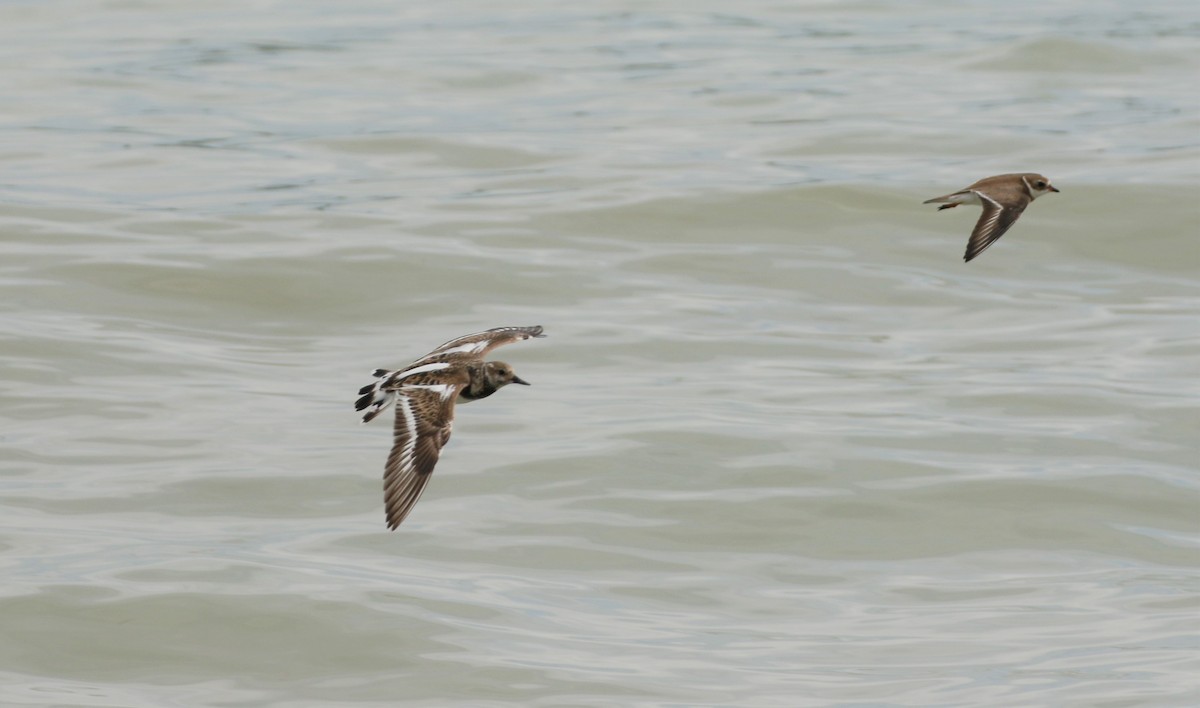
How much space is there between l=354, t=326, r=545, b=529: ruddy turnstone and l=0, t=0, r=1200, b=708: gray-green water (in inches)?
47.6

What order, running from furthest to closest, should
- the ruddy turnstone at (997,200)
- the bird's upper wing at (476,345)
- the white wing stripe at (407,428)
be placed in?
the ruddy turnstone at (997,200)
the bird's upper wing at (476,345)
the white wing stripe at (407,428)

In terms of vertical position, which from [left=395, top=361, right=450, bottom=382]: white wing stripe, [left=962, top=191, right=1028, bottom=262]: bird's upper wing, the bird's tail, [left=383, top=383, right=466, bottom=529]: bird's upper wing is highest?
[left=962, top=191, right=1028, bottom=262]: bird's upper wing

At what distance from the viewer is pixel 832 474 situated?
1068 centimetres

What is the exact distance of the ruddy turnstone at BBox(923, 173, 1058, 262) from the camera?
28.3ft

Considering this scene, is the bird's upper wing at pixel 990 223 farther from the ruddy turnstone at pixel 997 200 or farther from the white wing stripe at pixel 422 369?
the white wing stripe at pixel 422 369

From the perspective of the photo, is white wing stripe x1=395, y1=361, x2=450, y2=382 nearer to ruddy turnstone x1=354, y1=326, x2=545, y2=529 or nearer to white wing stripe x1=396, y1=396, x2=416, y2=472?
ruddy turnstone x1=354, y1=326, x2=545, y2=529

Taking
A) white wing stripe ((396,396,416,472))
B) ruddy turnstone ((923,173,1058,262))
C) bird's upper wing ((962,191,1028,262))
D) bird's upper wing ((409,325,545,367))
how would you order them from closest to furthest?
1. white wing stripe ((396,396,416,472))
2. bird's upper wing ((409,325,545,367))
3. bird's upper wing ((962,191,1028,262))
4. ruddy turnstone ((923,173,1058,262))

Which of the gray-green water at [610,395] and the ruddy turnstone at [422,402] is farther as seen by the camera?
the gray-green water at [610,395]

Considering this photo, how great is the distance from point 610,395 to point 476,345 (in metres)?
3.58

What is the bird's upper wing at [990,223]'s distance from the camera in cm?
843

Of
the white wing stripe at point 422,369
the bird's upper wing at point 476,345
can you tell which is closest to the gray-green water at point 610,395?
the bird's upper wing at point 476,345

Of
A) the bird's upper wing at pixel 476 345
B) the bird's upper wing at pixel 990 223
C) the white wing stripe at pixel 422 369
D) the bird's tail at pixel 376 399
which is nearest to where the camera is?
the bird's tail at pixel 376 399

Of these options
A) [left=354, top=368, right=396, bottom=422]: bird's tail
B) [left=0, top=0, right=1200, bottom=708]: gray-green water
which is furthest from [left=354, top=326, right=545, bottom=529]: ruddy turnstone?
[left=0, top=0, right=1200, bottom=708]: gray-green water

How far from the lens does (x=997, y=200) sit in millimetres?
9117
